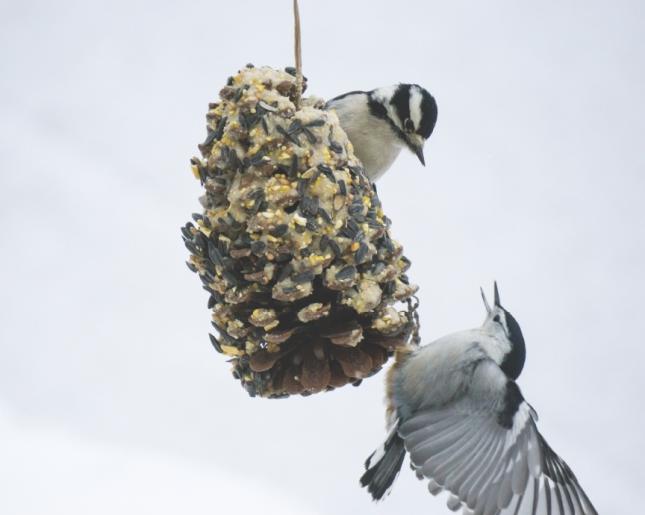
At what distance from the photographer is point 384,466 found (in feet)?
6.89

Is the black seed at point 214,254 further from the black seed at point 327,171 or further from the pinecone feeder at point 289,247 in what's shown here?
the black seed at point 327,171

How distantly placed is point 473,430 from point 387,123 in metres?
0.77

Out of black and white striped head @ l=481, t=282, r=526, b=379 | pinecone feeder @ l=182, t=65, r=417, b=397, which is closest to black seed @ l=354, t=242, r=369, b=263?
pinecone feeder @ l=182, t=65, r=417, b=397

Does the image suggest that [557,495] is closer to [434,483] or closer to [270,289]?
[434,483]

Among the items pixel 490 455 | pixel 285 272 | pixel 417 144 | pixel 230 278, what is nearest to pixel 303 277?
pixel 285 272

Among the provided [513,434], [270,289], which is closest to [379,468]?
[513,434]

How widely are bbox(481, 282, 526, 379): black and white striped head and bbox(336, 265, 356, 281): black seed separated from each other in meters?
0.67

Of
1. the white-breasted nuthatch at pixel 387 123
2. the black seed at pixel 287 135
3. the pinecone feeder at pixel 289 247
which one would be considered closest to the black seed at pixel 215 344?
the pinecone feeder at pixel 289 247

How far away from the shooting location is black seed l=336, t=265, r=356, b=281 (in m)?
1.49

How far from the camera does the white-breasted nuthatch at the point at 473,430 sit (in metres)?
2.00

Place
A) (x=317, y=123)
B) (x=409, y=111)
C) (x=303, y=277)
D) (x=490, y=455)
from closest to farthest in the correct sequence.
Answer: (x=303, y=277) → (x=317, y=123) → (x=409, y=111) → (x=490, y=455)

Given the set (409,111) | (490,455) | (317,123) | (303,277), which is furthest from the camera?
(490,455)

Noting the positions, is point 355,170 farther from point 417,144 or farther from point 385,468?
point 385,468

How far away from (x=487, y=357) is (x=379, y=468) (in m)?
0.38
